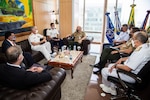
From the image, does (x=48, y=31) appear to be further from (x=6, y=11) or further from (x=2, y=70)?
(x=2, y=70)

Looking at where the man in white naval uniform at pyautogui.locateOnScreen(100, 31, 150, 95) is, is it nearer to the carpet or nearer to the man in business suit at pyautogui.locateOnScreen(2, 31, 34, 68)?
the carpet

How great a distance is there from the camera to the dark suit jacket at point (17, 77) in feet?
4.26

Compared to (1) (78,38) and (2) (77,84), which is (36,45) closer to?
(1) (78,38)

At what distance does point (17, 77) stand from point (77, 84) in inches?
60.1

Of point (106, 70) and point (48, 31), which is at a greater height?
point (48, 31)

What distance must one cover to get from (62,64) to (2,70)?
5.15 feet

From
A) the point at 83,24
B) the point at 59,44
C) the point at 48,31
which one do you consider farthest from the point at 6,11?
the point at 83,24

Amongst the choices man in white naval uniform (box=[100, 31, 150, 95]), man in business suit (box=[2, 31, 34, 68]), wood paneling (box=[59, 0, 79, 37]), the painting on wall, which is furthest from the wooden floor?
wood paneling (box=[59, 0, 79, 37])

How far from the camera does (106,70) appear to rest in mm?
2131

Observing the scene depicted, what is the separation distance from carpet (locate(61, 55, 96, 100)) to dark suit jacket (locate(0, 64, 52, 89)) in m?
0.98

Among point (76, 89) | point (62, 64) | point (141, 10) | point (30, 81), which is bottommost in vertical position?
point (76, 89)

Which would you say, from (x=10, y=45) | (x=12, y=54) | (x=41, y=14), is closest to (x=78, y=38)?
(x=41, y=14)

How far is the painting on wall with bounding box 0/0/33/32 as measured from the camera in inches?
119

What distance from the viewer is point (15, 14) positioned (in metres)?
3.41
